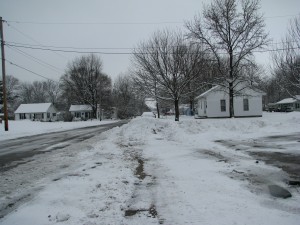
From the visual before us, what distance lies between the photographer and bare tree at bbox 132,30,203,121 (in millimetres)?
28047

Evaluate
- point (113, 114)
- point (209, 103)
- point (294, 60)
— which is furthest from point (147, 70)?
point (113, 114)

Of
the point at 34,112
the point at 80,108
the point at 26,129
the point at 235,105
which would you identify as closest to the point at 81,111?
the point at 80,108

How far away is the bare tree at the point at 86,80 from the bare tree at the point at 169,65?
47701 mm

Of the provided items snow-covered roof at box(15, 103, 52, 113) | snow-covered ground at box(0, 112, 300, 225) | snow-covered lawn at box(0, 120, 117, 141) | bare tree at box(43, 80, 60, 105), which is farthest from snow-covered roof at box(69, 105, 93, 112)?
snow-covered ground at box(0, 112, 300, 225)

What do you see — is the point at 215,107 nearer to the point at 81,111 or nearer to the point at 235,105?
the point at 235,105

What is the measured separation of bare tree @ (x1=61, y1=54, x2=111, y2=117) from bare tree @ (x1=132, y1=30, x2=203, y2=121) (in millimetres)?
47701

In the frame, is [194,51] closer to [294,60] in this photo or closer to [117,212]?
[294,60]

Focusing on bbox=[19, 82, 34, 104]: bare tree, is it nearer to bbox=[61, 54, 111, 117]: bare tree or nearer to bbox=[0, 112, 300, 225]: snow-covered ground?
bbox=[61, 54, 111, 117]: bare tree

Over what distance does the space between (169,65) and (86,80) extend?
5287cm

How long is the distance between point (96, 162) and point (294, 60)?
2293cm

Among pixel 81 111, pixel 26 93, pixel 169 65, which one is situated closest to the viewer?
pixel 169 65

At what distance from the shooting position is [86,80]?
76.6 m

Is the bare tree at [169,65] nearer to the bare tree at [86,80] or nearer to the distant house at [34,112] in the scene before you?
the bare tree at [86,80]

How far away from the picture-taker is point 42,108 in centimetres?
8219
